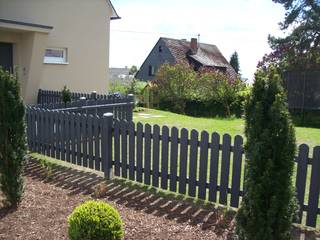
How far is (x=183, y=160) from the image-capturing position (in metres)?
5.70

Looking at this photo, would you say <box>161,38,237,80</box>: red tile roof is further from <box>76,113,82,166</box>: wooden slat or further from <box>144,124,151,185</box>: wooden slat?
<box>144,124,151,185</box>: wooden slat

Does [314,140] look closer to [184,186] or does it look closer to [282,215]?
[184,186]

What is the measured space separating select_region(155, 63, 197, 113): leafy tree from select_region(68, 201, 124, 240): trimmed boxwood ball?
17526mm

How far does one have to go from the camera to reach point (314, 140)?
1143 cm

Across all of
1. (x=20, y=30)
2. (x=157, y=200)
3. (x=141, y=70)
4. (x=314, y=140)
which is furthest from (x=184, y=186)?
(x=141, y=70)

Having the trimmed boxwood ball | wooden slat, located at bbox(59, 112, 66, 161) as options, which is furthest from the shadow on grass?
the trimmed boxwood ball

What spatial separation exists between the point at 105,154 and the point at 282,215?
399 cm

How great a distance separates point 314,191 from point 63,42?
41.4 ft

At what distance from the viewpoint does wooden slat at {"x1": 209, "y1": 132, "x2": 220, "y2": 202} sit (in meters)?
5.29

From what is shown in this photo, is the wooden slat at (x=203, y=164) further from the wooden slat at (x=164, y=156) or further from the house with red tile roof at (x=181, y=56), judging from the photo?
the house with red tile roof at (x=181, y=56)

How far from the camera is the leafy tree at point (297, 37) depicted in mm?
22625

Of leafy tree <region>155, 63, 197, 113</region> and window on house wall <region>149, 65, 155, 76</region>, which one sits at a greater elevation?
window on house wall <region>149, 65, 155, 76</region>

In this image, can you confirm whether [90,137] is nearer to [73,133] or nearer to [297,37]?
[73,133]

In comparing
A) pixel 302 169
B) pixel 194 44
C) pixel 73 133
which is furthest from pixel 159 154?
pixel 194 44
